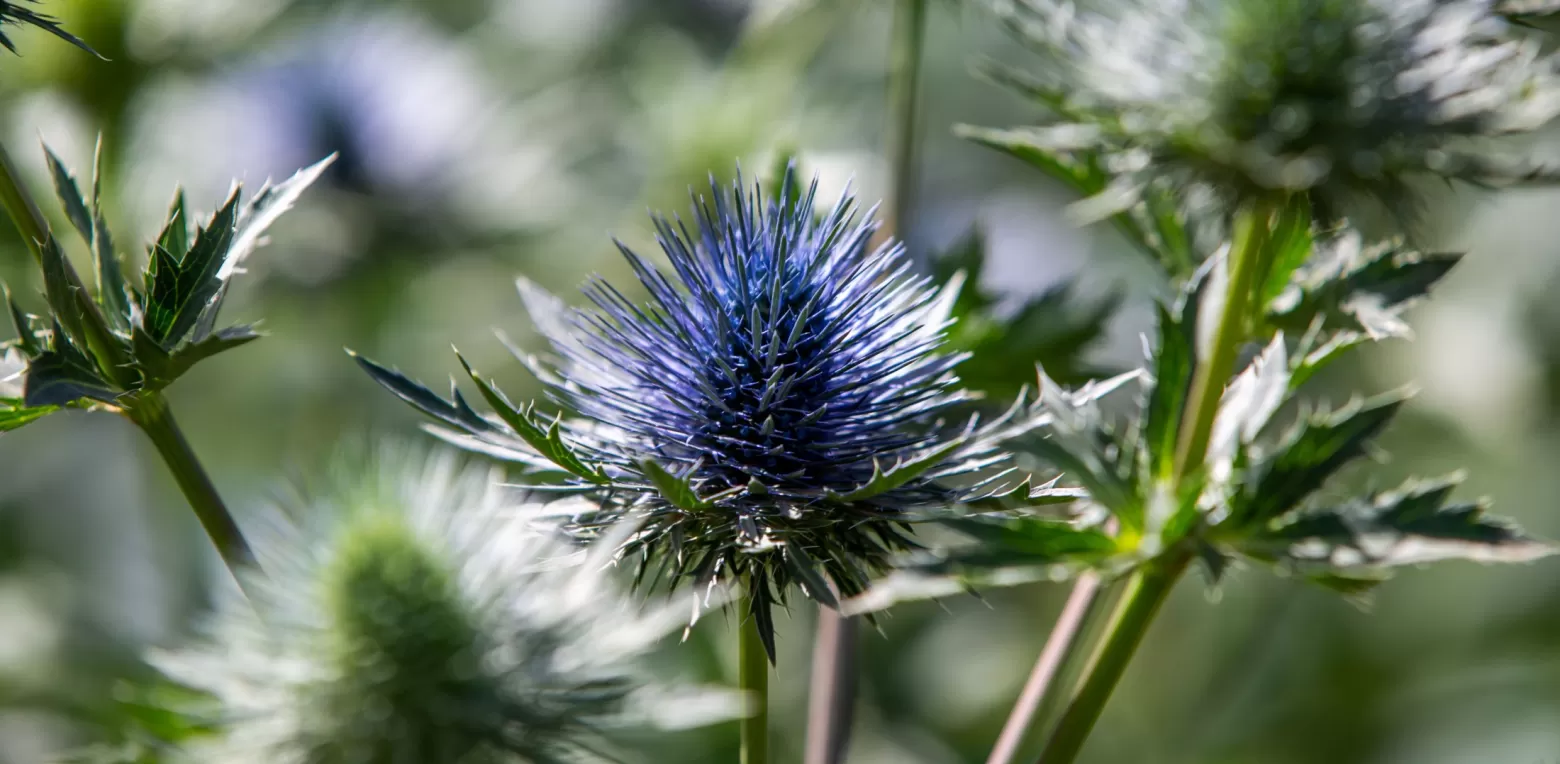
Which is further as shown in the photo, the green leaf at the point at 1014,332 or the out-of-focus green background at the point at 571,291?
the out-of-focus green background at the point at 571,291

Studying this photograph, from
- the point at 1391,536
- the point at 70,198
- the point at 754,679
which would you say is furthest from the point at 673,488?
the point at 70,198

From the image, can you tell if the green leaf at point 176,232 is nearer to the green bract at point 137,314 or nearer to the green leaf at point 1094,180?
the green bract at point 137,314

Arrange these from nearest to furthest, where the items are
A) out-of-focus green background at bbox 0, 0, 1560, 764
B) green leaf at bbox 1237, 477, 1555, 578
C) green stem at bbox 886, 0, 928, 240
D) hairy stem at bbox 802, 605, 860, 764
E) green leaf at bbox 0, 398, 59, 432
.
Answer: green leaf at bbox 1237, 477, 1555, 578 < green leaf at bbox 0, 398, 59, 432 < hairy stem at bbox 802, 605, 860, 764 < green stem at bbox 886, 0, 928, 240 < out-of-focus green background at bbox 0, 0, 1560, 764

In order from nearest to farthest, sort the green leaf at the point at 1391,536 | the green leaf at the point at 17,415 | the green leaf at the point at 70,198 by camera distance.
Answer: the green leaf at the point at 1391,536
the green leaf at the point at 17,415
the green leaf at the point at 70,198

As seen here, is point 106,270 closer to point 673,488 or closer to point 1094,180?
point 673,488

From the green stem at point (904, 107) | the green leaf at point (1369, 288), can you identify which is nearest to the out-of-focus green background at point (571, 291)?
the green stem at point (904, 107)

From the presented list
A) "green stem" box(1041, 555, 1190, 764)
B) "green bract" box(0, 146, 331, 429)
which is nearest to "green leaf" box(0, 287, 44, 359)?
"green bract" box(0, 146, 331, 429)

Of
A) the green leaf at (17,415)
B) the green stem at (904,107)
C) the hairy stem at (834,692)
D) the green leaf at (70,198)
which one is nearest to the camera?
the green leaf at (17,415)

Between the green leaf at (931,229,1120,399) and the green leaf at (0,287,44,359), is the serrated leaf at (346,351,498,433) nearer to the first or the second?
the green leaf at (0,287,44,359)
